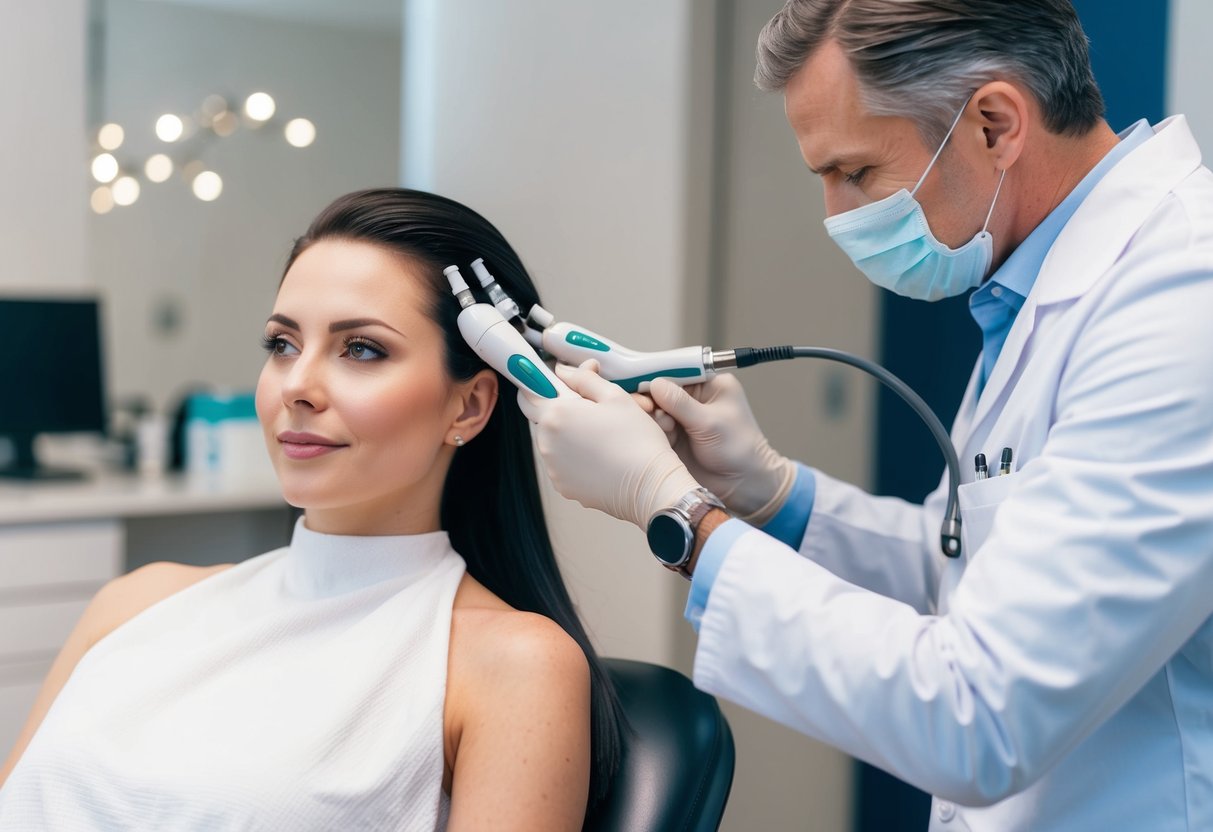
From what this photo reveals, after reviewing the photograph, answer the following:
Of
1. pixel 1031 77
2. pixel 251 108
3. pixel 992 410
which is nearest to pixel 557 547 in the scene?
pixel 992 410

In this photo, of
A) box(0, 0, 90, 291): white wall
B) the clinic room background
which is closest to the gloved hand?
the clinic room background

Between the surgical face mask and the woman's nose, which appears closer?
the surgical face mask

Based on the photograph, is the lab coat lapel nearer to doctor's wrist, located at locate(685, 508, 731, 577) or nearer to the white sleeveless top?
doctor's wrist, located at locate(685, 508, 731, 577)

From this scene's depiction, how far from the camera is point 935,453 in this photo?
2.07 m

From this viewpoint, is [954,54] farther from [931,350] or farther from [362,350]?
[931,350]

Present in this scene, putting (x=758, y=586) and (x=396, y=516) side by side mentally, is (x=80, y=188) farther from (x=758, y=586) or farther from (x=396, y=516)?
(x=758, y=586)

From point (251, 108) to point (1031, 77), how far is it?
3.83 metres

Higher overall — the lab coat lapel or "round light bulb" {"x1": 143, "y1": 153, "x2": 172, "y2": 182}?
"round light bulb" {"x1": 143, "y1": 153, "x2": 172, "y2": 182}

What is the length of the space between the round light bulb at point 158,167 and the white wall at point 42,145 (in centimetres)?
87

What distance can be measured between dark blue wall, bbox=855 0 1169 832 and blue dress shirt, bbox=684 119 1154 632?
43cm

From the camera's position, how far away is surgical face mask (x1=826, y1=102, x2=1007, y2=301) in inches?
45.0

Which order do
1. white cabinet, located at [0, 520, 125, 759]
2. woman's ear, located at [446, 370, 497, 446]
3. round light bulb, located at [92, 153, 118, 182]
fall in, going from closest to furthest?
woman's ear, located at [446, 370, 497, 446]
white cabinet, located at [0, 520, 125, 759]
round light bulb, located at [92, 153, 118, 182]

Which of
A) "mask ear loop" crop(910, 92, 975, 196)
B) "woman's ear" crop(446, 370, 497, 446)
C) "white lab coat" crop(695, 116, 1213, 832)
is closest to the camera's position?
"white lab coat" crop(695, 116, 1213, 832)

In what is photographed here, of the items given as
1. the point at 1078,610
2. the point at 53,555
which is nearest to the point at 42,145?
the point at 53,555
